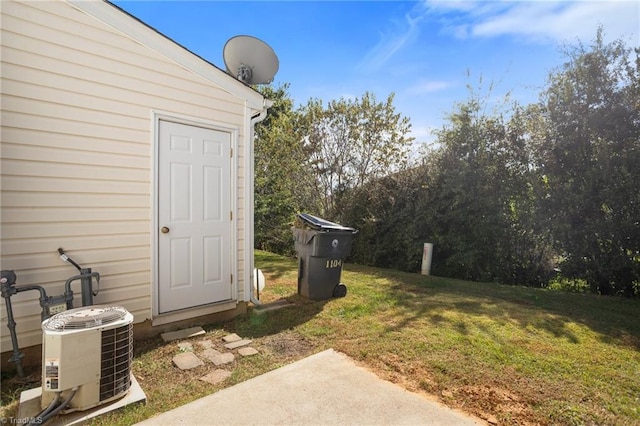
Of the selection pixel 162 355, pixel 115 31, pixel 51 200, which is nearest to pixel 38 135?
pixel 51 200

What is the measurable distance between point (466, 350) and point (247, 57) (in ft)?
13.9

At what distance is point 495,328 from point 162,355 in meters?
3.31

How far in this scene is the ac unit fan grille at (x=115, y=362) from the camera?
2.05 m

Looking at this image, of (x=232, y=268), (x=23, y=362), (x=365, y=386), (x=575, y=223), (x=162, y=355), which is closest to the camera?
(x=365, y=386)

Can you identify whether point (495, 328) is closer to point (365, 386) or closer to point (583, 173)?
point (365, 386)

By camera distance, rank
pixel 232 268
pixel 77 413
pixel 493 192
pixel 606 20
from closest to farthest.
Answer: pixel 77 413 < pixel 232 268 < pixel 606 20 < pixel 493 192

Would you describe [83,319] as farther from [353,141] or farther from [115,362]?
[353,141]

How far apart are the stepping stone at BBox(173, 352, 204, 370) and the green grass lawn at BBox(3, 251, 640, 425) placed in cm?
6

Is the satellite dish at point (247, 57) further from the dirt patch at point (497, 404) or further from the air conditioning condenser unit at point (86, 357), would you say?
the dirt patch at point (497, 404)

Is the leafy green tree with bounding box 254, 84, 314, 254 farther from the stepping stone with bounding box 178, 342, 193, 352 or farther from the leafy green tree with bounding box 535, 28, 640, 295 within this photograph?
the stepping stone with bounding box 178, 342, 193, 352

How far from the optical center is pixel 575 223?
5625 millimetres

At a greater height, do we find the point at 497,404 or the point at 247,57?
the point at 247,57

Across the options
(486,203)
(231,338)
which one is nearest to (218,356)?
(231,338)

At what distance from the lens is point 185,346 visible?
10.2 feet
